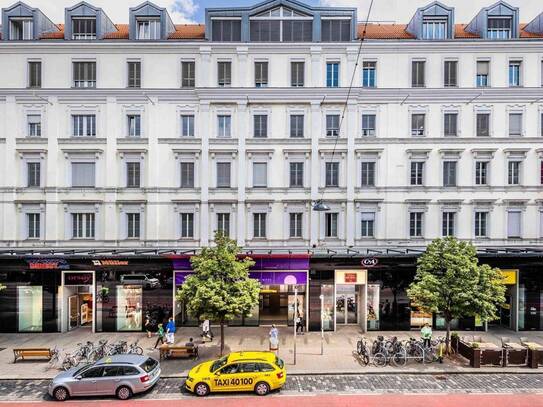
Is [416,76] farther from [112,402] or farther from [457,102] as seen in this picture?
[112,402]

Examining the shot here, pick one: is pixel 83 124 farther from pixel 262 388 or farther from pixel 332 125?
pixel 262 388

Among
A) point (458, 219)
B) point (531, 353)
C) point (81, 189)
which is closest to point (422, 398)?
point (531, 353)

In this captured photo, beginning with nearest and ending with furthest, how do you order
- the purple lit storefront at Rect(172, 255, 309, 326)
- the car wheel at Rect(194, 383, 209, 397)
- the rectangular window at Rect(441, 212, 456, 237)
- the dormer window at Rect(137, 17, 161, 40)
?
the car wheel at Rect(194, 383, 209, 397) < the purple lit storefront at Rect(172, 255, 309, 326) < the rectangular window at Rect(441, 212, 456, 237) < the dormer window at Rect(137, 17, 161, 40)

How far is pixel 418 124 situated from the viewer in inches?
1053

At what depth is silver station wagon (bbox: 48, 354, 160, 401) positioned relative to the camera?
15.0 m

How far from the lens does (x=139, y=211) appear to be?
26547mm

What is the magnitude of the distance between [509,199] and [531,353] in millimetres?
11776

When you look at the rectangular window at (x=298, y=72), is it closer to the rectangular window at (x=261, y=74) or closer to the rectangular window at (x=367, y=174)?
the rectangular window at (x=261, y=74)

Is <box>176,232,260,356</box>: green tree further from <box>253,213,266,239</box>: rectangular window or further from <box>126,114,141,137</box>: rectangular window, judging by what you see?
<box>126,114,141,137</box>: rectangular window

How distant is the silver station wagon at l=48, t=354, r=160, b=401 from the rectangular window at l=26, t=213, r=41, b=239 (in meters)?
14.7

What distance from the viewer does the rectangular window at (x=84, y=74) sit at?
87.5 feet

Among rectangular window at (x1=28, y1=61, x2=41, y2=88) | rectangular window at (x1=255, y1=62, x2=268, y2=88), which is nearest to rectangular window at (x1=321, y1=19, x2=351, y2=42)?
rectangular window at (x1=255, y1=62, x2=268, y2=88)

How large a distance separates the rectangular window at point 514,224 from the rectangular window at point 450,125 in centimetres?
687

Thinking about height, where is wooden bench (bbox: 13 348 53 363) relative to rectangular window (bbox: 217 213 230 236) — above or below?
below
